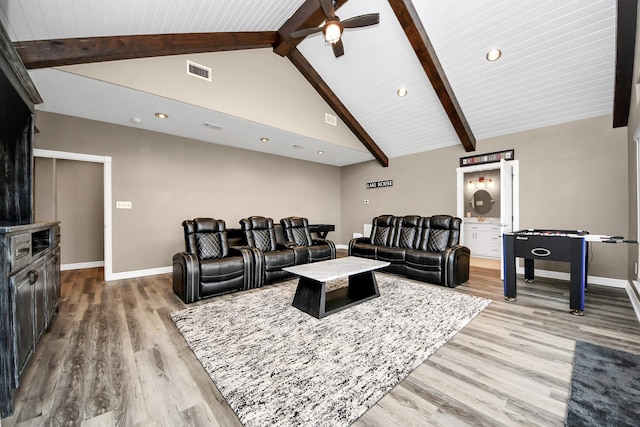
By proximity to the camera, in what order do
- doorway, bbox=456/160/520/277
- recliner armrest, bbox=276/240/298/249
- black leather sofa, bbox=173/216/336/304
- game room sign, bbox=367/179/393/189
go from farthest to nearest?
game room sign, bbox=367/179/393/189 → recliner armrest, bbox=276/240/298/249 → doorway, bbox=456/160/520/277 → black leather sofa, bbox=173/216/336/304

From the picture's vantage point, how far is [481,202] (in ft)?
22.8

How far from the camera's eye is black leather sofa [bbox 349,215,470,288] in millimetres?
3865

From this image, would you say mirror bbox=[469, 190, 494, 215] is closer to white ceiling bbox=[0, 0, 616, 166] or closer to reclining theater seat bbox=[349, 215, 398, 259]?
white ceiling bbox=[0, 0, 616, 166]

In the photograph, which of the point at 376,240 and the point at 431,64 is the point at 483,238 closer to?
the point at 376,240

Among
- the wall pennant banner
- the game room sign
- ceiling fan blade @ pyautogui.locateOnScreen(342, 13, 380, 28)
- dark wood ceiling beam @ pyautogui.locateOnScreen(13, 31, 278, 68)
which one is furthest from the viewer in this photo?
the game room sign

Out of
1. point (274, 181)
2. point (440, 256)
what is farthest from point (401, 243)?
point (274, 181)

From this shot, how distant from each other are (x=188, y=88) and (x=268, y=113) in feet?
4.23

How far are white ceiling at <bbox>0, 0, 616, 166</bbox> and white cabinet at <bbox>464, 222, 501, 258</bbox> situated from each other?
2.11 m

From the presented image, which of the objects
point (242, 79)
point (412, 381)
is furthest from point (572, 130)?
point (242, 79)

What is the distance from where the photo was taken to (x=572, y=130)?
13.8ft

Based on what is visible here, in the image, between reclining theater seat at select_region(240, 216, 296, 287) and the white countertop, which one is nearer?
the white countertop

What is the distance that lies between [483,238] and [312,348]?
230 inches

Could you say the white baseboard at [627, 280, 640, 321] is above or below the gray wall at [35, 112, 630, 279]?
below

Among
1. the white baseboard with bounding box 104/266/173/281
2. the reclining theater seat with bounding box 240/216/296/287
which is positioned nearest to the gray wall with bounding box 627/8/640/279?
the reclining theater seat with bounding box 240/216/296/287
